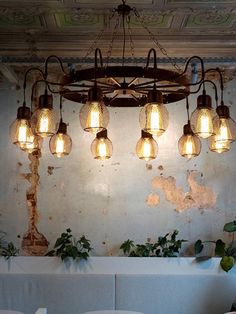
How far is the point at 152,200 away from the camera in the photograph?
14.7ft

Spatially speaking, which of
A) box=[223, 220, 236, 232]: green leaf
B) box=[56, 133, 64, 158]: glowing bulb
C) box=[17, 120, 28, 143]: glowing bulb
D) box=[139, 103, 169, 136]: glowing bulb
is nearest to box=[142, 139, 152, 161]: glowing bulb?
box=[56, 133, 64, 158]: glowing bulb

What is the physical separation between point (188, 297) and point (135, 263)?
0.58 meters

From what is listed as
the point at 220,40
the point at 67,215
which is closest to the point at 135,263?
the point at 67,215

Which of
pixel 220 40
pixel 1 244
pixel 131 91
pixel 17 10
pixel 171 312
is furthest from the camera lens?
pixel 1 244

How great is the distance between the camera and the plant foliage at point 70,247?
414cm

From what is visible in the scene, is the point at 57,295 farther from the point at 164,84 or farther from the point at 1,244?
the point at 164,84

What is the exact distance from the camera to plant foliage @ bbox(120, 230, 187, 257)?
424 centimetres

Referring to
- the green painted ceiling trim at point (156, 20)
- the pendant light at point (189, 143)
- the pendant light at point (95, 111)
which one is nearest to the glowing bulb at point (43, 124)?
the pendant light at point (95, 111)

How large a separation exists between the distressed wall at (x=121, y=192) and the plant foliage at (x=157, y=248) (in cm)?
12

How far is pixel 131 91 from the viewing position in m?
2.48

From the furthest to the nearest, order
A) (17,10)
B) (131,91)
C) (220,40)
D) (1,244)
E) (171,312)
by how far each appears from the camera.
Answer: (1,244) < (171,312) < (220,40) < (17,10) < (131,91)

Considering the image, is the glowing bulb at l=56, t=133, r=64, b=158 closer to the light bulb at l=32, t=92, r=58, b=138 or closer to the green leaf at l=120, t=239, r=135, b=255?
the light bulb at l=32, t=92, r=58, b=138

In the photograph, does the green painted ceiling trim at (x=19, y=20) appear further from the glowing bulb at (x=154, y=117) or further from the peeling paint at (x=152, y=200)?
the peeling paint at (x=152, y=200)

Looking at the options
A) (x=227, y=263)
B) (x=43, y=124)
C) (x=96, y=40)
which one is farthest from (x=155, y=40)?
(x=227, y=263)
